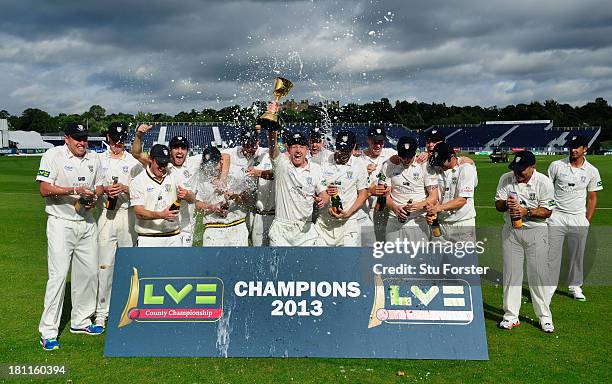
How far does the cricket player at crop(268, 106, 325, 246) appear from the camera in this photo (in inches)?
266

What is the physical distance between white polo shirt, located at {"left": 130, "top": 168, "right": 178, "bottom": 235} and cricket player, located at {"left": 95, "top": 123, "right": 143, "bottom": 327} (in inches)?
Answer: 20.2

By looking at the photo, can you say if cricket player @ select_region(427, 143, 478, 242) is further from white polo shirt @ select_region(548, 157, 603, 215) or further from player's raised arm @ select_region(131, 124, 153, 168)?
player's raised arm @ select_region(131, 124, 153, 168)

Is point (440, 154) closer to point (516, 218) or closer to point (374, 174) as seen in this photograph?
point (374, 174)

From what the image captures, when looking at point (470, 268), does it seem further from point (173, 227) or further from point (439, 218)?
point (173, 227)

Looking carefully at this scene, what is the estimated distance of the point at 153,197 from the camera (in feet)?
21.8

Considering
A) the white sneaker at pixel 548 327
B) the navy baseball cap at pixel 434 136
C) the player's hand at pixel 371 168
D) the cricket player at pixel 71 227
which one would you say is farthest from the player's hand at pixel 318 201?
the white sneaker at pixel 548 327

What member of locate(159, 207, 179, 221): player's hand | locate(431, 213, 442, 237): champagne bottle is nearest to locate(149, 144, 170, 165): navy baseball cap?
locate(159, 207, 179, 221): player's hand

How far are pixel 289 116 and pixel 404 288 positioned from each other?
133 inches

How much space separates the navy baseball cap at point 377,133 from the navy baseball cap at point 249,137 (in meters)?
1.86

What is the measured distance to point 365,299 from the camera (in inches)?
220

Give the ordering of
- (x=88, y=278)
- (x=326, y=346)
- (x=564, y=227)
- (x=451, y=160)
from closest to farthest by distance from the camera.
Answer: (x=326, y=346) → (x=88, y=278) → (x=451, y=160) → (x=564, y=227)

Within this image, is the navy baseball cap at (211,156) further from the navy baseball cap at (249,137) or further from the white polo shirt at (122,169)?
the white polo shirt at (122,169)

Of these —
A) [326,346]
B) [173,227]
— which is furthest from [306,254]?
[173,227]

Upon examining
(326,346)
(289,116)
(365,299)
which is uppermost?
(289,116)
